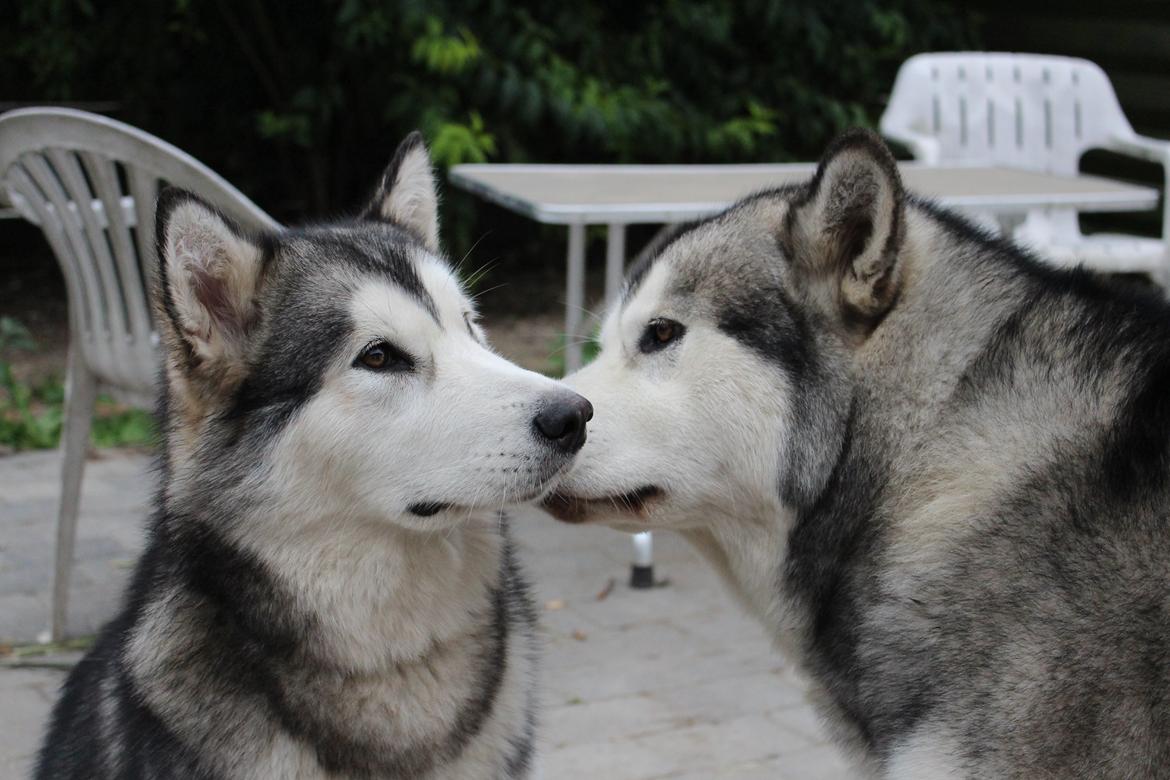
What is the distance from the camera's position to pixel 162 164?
3.84m

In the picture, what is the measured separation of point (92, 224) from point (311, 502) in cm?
199

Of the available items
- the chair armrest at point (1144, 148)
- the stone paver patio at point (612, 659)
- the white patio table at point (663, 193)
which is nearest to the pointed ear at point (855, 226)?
the stone paver patio at point (612, 659)

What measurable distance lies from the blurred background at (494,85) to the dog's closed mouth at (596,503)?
15.8ft

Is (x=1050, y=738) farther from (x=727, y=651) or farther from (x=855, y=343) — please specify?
(x=727, y=651)

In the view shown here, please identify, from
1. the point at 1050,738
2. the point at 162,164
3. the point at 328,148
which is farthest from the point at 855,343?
the point at 328,148

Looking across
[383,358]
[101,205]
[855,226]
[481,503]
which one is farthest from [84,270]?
[855,226]

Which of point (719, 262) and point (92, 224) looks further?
point (92, 224)

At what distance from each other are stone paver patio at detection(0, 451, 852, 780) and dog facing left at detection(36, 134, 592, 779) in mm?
598

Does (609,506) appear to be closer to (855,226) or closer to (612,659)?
(855,226)

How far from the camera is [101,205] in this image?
397 cm

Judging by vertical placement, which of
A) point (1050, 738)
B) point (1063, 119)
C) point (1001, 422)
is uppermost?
point (1063, 119)

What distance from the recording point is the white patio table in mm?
4203

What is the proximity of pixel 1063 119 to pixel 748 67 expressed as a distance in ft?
9.44

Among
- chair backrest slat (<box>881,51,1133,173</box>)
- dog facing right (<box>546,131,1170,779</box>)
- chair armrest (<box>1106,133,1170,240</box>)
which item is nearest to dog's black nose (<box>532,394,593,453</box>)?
dog facing right (<box>546,131,1170,779</box>)
